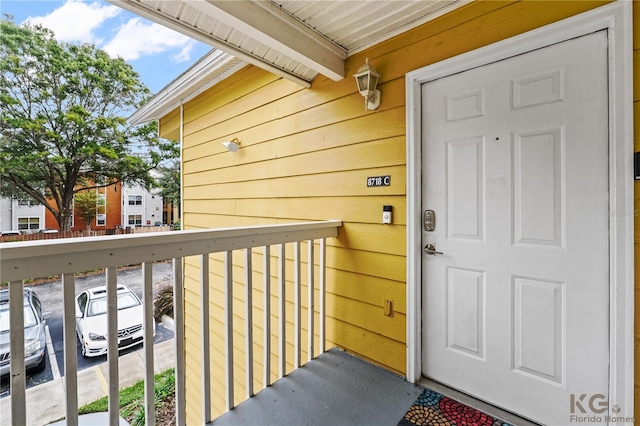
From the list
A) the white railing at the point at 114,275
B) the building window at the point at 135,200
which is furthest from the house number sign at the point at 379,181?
the building window at the point at 135,200

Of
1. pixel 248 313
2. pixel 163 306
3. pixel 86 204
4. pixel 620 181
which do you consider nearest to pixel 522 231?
pixel 620 181

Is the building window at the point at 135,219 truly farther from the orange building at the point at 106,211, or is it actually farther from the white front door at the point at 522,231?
the white front door at the point at 522,231

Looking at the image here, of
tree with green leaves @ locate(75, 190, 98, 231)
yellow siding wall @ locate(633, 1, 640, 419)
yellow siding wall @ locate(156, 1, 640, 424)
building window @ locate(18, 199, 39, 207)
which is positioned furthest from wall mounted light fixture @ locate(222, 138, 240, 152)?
tree with green leaves @ locate(75, 190, 98, 231)

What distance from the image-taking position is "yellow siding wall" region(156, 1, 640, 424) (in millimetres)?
1560

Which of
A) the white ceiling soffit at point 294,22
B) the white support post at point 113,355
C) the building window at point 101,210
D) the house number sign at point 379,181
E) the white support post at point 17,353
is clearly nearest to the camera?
the white support post at point 17,353

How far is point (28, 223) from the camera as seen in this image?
7.17 metres

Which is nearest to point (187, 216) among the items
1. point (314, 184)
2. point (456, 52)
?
point (314, 184)

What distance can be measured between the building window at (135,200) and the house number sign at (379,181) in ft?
41.1

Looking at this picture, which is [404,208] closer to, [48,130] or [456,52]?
[456,52]

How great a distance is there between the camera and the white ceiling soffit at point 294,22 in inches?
56.6

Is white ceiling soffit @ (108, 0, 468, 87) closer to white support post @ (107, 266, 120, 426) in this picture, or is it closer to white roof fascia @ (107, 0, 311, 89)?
white roof fascia @ (107, 0, 311, 89)

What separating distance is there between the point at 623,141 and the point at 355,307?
5.48ft

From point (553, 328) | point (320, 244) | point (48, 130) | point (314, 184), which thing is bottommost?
point (553, 328)

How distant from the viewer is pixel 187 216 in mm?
4309
